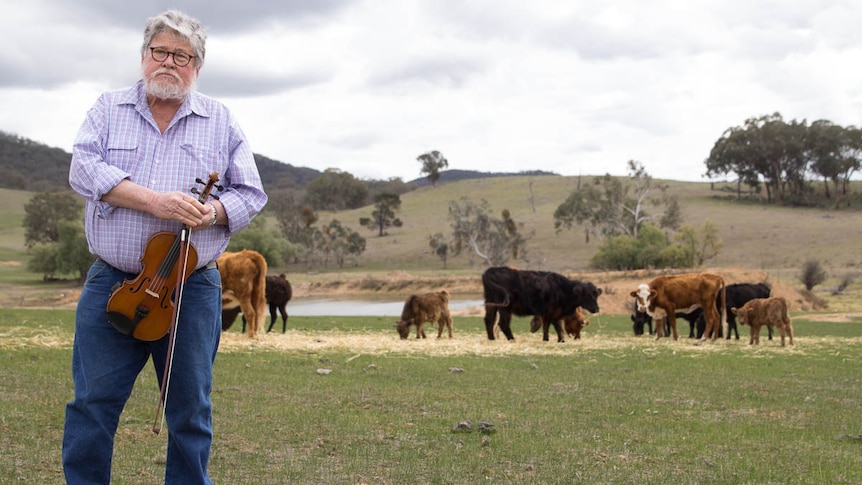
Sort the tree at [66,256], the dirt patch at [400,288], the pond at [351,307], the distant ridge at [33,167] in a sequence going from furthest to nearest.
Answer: the distant ridge at [33,167]
the tree at [66,256]
the dirt patch at [400,288]
the pond at [351,307]

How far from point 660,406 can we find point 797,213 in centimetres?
9345

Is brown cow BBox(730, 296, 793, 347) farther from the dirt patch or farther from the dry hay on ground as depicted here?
the dirt patch

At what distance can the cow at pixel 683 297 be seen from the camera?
20.2 metres

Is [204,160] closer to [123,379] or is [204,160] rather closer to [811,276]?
[123,379]

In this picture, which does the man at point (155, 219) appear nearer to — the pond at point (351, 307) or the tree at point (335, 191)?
the pond at point (351, 307)

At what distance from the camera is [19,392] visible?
9062 millimetres

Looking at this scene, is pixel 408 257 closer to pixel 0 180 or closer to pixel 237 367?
pixel 237 367

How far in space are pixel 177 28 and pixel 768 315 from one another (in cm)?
1643

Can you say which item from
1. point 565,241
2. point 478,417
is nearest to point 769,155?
point 565,241

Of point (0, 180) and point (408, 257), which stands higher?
point (0, 180)

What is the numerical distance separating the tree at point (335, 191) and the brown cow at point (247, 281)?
111610mm

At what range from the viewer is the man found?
14.7ft

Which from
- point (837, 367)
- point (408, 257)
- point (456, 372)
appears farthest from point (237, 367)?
point (408, 257)

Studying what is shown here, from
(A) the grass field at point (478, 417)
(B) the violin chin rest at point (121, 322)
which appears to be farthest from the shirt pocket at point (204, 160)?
(A) the grass field at point (478, 417)
